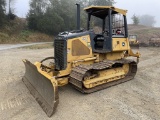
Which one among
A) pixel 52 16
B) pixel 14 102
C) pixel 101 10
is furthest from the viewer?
pixel 52 16

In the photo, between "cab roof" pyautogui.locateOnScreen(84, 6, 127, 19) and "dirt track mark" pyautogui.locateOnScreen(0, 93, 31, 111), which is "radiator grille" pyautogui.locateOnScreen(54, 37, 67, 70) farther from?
"cab roof" pyautogui.locateOnScreen(84, 6, 127, 19)

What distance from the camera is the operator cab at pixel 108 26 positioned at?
6.68 meters

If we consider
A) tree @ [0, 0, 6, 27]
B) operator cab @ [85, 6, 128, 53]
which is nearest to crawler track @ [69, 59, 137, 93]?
operator cab @ [85, 6, 128, 53]

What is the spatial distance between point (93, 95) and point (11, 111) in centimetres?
230

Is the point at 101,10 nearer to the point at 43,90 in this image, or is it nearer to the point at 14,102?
the point at 43,90

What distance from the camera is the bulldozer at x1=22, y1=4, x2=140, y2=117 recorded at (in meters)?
5.64

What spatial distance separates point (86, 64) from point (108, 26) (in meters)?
1.52

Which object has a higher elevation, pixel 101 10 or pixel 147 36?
pixel 101 10

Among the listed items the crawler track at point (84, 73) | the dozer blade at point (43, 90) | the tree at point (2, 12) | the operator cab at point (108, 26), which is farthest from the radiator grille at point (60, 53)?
the tree at point (2, 12)

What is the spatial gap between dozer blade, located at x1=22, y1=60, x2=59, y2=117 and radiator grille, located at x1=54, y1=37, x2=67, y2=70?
A: 2.53 ft

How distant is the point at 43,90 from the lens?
5.33 metres

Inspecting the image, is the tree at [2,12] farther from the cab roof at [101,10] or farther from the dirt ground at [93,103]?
the cab roof at [101,10]

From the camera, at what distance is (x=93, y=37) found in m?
6.60

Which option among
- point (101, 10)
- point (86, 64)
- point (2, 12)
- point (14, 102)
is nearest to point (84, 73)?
point (86, 64)
